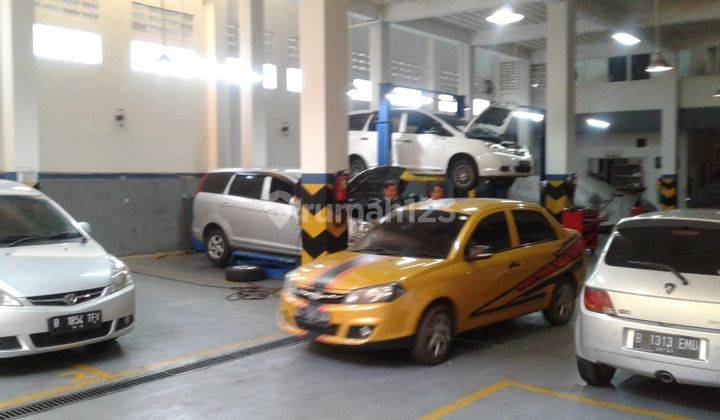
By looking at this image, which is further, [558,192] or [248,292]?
[558,192]

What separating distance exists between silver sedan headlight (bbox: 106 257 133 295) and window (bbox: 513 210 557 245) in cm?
408

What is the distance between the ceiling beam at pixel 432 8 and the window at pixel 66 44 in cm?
758

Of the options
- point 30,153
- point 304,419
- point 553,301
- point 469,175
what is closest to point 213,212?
point 30,153

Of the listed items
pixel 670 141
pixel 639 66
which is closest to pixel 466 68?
pixel 639 66

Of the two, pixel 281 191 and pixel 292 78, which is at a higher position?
pixel 292 78

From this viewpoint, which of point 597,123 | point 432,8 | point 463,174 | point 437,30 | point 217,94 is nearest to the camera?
point 463,174

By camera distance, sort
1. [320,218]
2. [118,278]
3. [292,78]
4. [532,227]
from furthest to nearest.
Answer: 1. [292,78]
2. [320,218]
3. [532,227]
4. [118,278]

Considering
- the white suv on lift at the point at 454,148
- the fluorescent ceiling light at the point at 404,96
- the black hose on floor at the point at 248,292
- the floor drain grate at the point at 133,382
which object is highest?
the fluorescent ceiling light at the point at 404,96

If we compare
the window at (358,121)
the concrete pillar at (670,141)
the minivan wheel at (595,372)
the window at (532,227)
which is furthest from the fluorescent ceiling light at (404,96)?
the concrete pillar at (670,141)

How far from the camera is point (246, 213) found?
1105cm

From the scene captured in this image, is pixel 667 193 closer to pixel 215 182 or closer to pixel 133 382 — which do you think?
pixel 215 182

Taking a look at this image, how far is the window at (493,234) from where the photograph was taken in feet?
21.4

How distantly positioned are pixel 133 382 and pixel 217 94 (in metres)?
11.2

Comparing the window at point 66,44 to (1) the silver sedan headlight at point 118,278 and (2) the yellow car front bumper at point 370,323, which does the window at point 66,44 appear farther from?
(2) the yellow car front bumper at point 370,323
